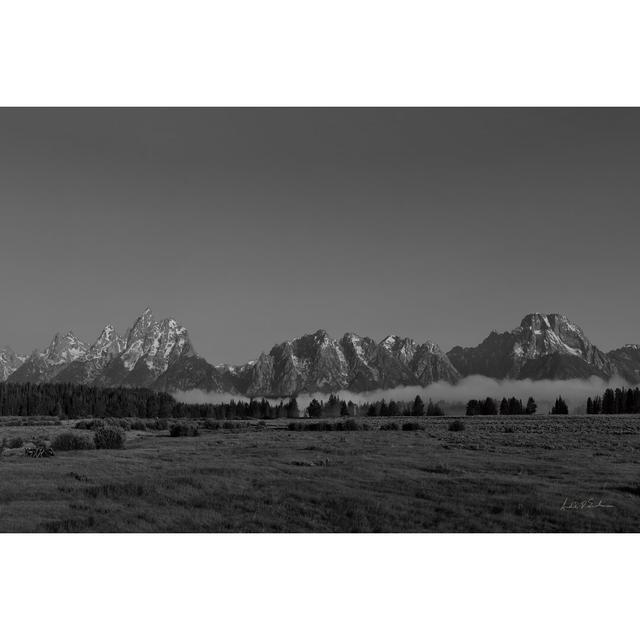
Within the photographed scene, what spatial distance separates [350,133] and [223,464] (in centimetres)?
1063

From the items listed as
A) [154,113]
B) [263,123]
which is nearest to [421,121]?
[263,123]

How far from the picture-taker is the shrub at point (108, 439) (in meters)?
19.4

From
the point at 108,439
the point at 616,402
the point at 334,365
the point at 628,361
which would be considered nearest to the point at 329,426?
the point at 334,365

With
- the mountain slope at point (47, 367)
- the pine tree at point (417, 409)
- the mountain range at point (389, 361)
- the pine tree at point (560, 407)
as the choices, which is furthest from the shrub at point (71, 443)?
the mountain slope at point (47, 367)

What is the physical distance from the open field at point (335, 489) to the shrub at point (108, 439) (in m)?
0.96

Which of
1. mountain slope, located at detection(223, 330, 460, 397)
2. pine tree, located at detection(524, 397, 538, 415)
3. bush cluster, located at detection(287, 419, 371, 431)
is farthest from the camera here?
bush cluster, located at detection(287, 419, 371, 431)

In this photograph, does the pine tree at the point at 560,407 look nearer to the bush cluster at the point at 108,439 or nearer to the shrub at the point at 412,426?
the shrub at the point at 412,426

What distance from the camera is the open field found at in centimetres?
1221

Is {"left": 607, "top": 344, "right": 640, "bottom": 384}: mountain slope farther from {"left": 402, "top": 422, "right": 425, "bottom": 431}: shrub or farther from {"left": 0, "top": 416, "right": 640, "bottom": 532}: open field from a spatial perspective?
{"left": 402, "top": 422, "right": 425, "bottom": 431}: shrub

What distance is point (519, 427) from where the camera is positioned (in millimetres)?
24234

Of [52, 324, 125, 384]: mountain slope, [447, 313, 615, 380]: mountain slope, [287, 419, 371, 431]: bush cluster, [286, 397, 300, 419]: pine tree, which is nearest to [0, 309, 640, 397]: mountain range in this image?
[447, 313, 615, 380]: mountain slope
